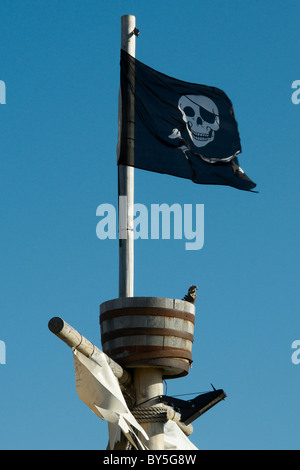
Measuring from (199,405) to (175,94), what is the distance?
7258 mm

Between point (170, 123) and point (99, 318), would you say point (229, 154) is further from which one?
point (99, 318)

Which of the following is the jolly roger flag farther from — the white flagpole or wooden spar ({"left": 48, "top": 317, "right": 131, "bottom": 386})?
wooden spar ({"left": 48, "top": 317, "right": 131, "bottom": 386})

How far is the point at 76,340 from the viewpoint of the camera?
23516mm

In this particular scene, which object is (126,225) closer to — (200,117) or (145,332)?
(145,332)

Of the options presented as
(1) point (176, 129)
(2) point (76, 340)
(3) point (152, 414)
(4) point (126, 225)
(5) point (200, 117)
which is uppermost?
(5) point (200, 117)

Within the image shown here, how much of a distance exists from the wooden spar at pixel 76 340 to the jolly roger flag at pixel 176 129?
4604 mm

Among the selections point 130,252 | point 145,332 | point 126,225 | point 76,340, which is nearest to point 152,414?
point 145,332

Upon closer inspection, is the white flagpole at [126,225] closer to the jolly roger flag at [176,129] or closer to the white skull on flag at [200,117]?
the jolly roger flag at [176,129]

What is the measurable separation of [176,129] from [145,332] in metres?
5.43

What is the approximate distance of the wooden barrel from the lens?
1002 inches

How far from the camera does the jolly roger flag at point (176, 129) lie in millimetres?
27812

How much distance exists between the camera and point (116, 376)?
24.9 meters
